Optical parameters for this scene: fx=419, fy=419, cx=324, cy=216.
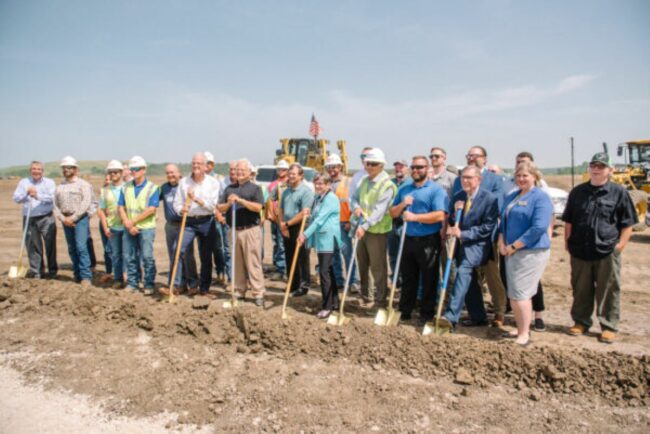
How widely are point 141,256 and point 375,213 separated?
3586 mm

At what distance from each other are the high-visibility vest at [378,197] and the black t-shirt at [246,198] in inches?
55.1

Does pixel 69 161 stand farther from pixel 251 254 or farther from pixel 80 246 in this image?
pixel 251 254

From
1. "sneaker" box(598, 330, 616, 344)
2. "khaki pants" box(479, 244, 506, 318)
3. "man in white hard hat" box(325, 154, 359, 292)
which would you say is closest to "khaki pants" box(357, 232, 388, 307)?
"man in white hard hat" box(325, 154, 359, 292)

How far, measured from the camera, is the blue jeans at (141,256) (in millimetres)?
6184

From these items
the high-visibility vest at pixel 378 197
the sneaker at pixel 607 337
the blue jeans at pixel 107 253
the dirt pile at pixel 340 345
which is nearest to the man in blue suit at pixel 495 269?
the dirt pile at pixel 340 345

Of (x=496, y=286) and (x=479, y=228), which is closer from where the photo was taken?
(x=479, y=228)

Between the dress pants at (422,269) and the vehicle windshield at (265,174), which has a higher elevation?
the vehicle windshield at (265,174)

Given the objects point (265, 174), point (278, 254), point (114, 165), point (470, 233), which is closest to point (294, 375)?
point (470, 233)

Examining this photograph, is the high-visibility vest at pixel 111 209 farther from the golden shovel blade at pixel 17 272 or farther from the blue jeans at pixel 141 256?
the golden shovel blade at pixel 17 272

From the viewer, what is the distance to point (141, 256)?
6270mm

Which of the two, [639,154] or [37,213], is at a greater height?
[639,154]

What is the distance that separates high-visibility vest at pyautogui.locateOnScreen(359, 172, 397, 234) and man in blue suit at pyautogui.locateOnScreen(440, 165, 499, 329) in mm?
898

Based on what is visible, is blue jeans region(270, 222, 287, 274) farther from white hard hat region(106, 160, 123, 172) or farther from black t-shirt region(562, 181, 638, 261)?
black t-shirt region(562, 181, 638, 261)

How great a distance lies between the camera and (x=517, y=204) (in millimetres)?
4277
